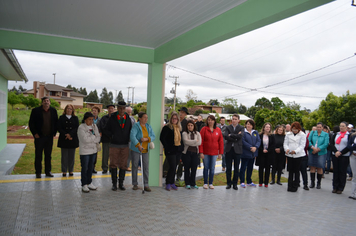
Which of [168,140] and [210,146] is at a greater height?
[168,140]

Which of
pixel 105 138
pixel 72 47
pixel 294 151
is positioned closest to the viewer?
pixel 72 47

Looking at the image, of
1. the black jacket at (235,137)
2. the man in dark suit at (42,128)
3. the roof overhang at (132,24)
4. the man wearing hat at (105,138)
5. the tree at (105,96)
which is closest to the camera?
the roof overhang at (132,24)

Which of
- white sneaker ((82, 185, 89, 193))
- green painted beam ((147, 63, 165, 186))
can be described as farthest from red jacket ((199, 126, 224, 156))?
white sneaker ((82, 185, 89, 193))

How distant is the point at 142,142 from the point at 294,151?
403 cm

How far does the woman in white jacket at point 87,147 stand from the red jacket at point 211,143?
2.59 metres

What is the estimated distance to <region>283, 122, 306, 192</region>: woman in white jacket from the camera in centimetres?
685

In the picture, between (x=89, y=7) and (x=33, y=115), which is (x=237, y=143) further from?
(x=33, y=115)

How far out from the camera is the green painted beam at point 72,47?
5367 mm

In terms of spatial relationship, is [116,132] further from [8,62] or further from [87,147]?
[8,62]

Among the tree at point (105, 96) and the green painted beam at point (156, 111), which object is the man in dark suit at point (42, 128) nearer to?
the green painted beam at point (156, 111)

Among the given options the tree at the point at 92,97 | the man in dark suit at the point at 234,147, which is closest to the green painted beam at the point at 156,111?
the man in dark suit at the point at 234,147

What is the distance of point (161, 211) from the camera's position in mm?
4680

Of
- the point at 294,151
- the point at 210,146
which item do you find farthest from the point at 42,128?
the point at 294,151

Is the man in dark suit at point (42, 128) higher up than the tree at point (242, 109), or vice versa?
the tree at point (242, 109)
